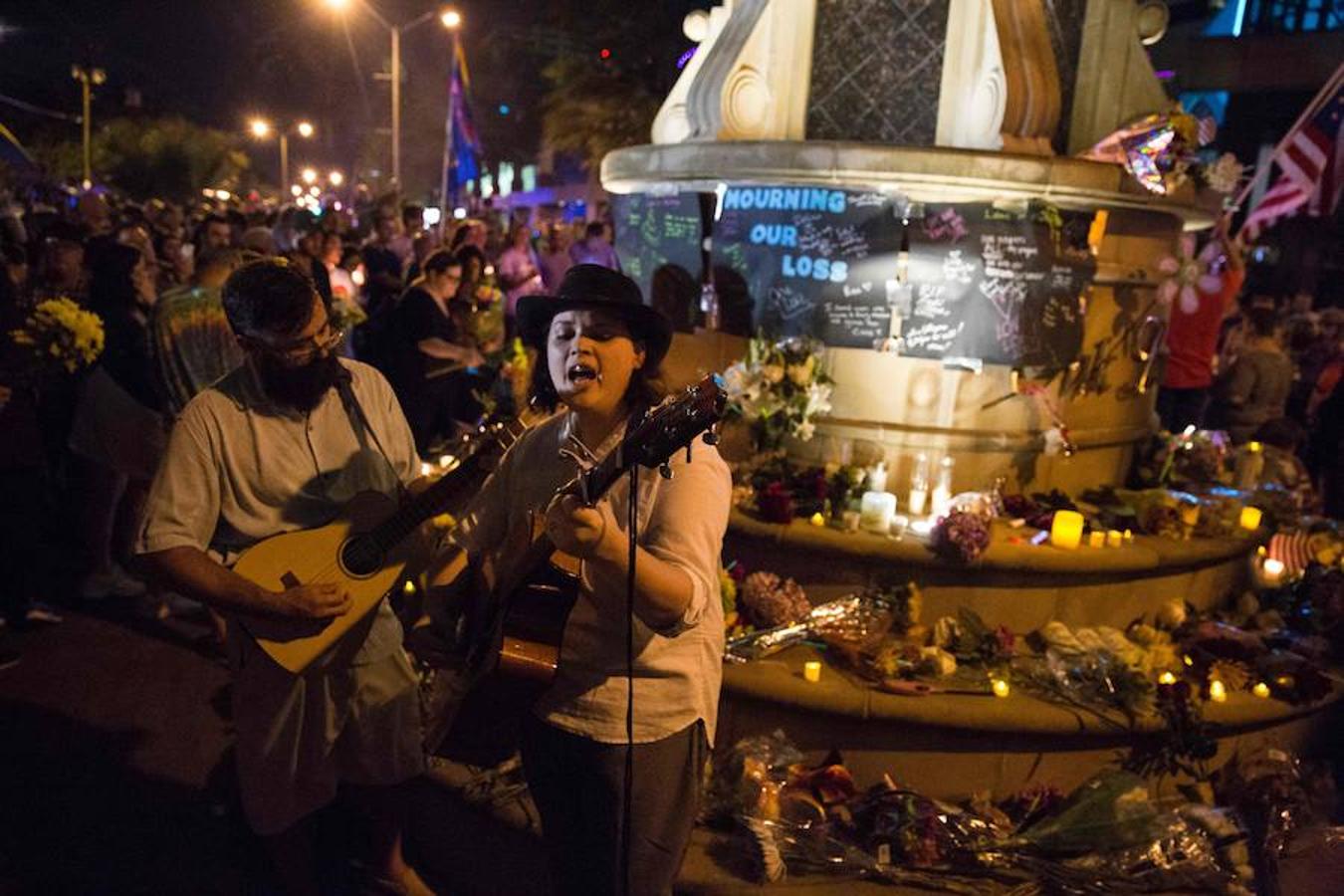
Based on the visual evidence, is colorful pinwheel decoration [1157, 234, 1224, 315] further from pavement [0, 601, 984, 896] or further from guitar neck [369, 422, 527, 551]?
guitar neck [369, 422, 527, 551]

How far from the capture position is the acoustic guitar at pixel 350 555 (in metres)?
3.01

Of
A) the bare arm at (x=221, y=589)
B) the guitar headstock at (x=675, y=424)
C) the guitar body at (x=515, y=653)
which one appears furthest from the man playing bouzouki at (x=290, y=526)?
the guitar headstock at (x=675, y=424)

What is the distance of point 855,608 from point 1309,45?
24502mm

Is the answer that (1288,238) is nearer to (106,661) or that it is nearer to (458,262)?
(458,262)

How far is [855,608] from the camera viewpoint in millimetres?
4980

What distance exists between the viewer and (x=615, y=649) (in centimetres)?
245

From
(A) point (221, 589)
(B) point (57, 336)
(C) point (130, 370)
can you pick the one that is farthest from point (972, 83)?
(B) point (57, 336)

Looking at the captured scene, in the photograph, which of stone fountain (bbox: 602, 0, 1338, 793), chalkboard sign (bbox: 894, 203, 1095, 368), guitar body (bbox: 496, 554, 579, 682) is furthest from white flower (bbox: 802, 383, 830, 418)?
guitar body (bbox: 496, 554, 579, 682)

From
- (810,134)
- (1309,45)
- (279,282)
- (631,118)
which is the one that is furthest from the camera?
(1309,45)

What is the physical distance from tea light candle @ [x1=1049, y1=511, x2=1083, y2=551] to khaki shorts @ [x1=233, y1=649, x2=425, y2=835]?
364cm

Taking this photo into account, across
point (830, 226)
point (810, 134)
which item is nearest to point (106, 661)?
point (830, 226)

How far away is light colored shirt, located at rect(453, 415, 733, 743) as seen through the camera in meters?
2.27

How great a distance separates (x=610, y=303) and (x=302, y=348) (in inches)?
45.8

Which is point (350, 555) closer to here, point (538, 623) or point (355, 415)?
point (355, 415)
